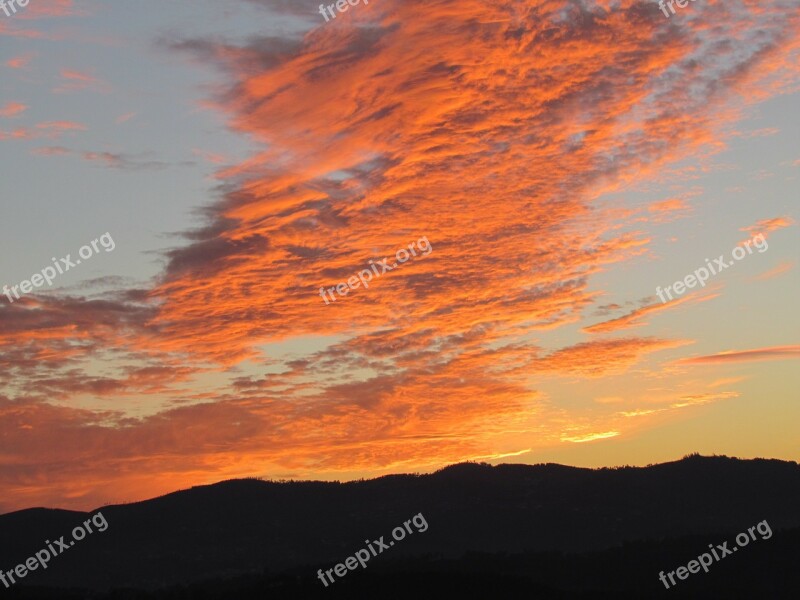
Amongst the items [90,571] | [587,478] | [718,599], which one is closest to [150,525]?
[90,571]

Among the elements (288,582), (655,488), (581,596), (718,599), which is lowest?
(655,488)

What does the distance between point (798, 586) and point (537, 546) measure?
806 inches

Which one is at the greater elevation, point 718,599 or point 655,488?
point 718,599

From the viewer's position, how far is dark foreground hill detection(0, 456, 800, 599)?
51.0 meters

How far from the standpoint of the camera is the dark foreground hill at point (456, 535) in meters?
51.0

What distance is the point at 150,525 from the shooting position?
7856cm

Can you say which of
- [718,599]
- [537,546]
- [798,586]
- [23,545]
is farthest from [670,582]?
[23,545]

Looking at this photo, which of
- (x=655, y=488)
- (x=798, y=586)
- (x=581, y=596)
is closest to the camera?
(x=581, y=596)

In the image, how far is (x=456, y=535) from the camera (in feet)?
235

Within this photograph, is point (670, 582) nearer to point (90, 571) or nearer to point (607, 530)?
point (607, 530)

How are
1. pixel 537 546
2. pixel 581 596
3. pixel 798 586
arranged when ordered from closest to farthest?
pixel 581 596 < pixel 798 586 < pixel 537 546

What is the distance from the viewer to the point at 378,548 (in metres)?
68.2

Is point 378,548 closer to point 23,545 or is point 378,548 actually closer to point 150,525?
point 150,525

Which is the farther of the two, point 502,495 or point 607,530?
point 502,495
